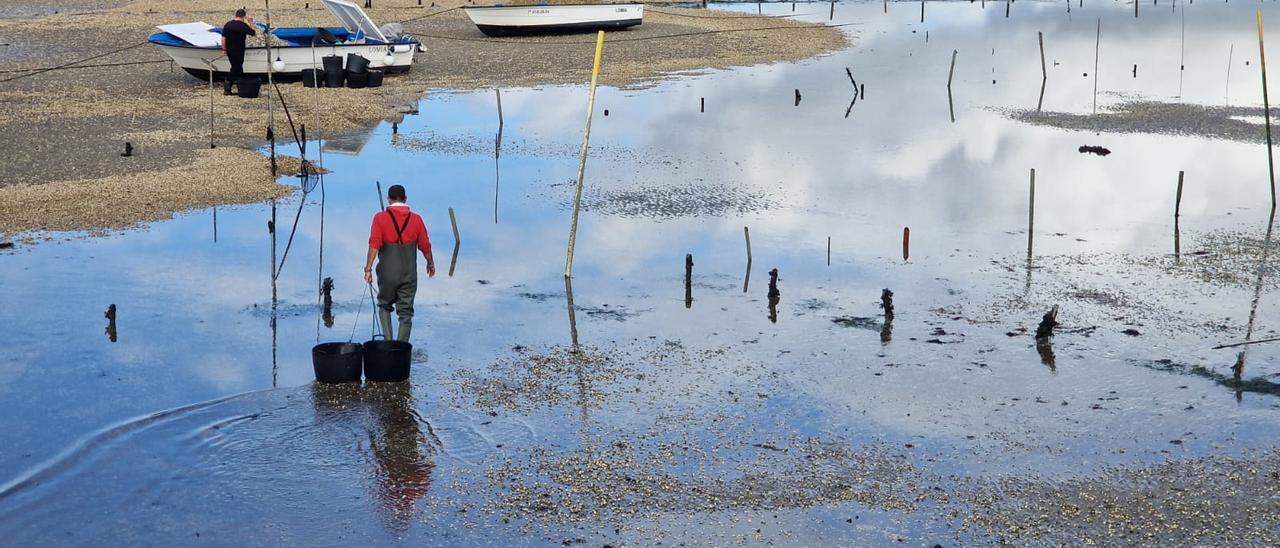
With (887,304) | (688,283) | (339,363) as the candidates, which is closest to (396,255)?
(339,363)

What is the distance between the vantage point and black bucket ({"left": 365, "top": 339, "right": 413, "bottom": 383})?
12.5 m

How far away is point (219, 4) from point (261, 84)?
22301 mm

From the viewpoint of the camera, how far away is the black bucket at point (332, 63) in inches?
1309

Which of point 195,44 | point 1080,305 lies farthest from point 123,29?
point 1080,305

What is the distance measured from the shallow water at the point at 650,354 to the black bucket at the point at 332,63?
7.07 meters

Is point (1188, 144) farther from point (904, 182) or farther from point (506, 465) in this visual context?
Answer: point (506, 465)

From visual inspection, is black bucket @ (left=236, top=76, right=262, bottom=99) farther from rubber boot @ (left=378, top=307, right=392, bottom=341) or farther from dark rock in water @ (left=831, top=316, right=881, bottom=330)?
dark rock in water @ (left=831, top=316, right=881, bottom=330)

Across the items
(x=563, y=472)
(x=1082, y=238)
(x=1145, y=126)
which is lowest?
(x=563, y=472)

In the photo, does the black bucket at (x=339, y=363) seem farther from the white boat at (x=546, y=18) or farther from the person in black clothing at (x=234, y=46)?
the white boat at (x=546, y=18)

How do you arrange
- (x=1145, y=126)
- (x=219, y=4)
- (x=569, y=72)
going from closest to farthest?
1. (x=1145, y=126)
2. (x=569, y=72)
3. (x=219, y=4)

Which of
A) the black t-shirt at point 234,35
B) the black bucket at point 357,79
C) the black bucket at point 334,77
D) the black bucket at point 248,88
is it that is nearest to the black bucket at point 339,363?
the black bucket at point 248,88

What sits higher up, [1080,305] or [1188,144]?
[1188,144]

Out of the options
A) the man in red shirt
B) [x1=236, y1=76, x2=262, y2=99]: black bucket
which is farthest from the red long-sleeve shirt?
[x1=236, y1=76, x2=262, y2=99]: black bucket

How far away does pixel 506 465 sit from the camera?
432 inches
